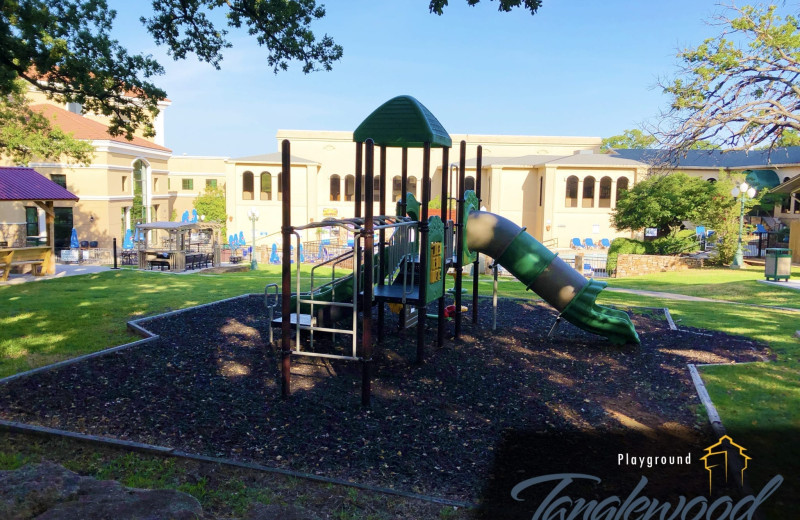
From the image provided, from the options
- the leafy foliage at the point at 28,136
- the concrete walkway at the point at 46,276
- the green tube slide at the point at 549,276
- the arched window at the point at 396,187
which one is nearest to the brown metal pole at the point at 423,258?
the green tube slide at the point at 549,276

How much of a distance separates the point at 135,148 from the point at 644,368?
4550cm

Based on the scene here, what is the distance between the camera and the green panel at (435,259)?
9711 millimetres

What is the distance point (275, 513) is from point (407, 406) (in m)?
2.98

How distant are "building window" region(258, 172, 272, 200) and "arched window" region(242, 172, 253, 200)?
0.81m

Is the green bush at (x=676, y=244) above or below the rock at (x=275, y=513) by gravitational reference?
above

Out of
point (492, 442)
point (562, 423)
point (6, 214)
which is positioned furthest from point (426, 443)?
point (6, 214)

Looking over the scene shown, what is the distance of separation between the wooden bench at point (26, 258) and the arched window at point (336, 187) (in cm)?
3137

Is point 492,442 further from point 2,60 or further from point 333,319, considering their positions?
point 2,60

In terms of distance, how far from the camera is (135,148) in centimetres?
4603

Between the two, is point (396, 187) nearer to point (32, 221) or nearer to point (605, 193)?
point (605, 193)

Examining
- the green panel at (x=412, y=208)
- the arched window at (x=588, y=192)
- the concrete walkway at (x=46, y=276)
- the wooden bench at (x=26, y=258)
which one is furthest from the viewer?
the arched window at (x=588, y=192)

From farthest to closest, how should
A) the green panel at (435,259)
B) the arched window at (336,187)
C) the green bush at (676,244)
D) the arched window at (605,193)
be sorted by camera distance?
the arched window at (336,187)
the arched window at (605,193)
the green bush at (676,244)
the green panel at (435,259)

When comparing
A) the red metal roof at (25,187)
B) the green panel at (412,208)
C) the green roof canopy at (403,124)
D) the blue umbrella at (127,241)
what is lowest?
the blue umbrella at (127,241)

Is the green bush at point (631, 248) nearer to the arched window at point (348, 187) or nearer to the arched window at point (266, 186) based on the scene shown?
the arched window at point (348, 187)
